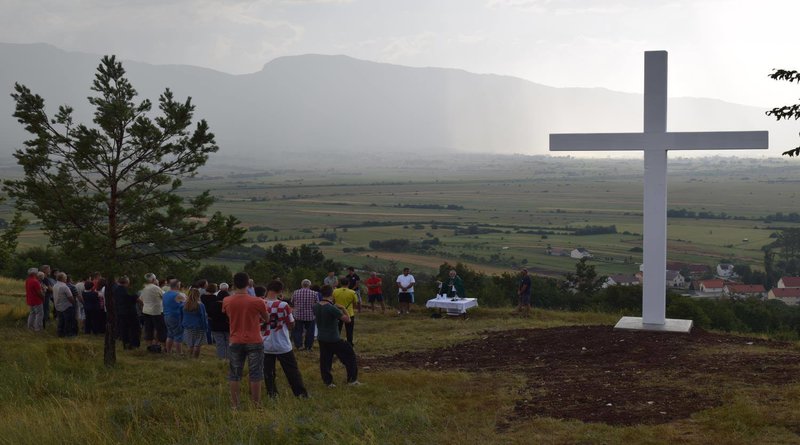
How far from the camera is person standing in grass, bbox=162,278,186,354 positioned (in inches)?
464

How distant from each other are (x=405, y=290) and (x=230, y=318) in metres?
10.6

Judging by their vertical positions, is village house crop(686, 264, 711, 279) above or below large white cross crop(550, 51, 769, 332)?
below

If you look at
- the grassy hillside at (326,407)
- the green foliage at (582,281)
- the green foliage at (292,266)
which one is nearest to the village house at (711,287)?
the green foliage at (582,281)

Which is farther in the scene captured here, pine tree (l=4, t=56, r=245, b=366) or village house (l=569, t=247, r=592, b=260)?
village house (l=569, t=247, r=592, b=260)

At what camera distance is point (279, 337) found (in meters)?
8.31

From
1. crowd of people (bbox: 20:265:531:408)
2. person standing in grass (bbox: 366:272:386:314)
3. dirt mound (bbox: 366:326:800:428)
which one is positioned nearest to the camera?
dirt mound (bbox: 366:326:800:428)

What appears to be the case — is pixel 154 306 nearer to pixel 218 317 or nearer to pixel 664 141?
pixel 218 317

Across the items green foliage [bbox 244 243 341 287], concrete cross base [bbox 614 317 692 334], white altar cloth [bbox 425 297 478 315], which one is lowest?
green foliage [bbox 244 243 341 287]

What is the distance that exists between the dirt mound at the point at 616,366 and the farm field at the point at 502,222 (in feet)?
Answer: 129

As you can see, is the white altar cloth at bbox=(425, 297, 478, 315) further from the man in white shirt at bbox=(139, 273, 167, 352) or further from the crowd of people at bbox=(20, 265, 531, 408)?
the man in white shirt at bbox=(139, 273, 167, 352)

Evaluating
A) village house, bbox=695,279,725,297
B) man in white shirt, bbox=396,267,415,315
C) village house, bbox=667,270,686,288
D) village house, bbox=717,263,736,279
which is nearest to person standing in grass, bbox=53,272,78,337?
man in white shirt, bbox=396,267,415,315

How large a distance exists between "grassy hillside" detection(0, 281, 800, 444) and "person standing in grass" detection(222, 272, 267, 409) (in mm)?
374

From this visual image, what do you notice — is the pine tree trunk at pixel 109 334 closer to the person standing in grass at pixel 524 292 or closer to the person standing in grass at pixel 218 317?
the person standing in grass at pixel 218 317

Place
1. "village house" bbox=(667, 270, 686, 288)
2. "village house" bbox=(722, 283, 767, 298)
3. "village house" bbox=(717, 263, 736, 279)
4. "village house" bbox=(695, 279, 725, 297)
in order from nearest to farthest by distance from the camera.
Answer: "village house" bbox=(722, 283, 767, 298) → "village house" bbox=(695, 279, 725, 297) → "village house" bbox=(667, 270, 686, 288) → "village house" bbox=(717, 263, 736, 279)
